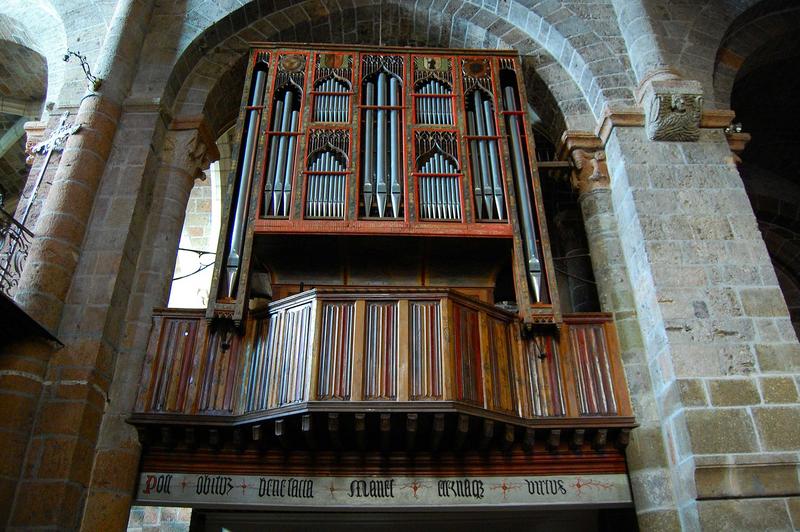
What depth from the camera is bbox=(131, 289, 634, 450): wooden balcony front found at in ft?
21.4

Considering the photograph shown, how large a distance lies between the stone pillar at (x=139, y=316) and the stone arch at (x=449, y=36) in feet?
2.18

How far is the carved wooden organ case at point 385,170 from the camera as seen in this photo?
303 inches

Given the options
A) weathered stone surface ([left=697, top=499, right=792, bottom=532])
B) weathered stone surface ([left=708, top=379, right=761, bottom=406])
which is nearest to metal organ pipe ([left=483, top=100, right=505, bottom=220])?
weathered stone surface ([left=708, top=379, right=761, bottom=406])

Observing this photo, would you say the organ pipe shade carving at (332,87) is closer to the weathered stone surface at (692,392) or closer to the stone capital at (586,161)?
the stone capital at (586,161)

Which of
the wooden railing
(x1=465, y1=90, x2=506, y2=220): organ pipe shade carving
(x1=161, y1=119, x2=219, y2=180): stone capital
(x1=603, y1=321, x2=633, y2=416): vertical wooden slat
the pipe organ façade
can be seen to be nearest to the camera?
the wooden railing

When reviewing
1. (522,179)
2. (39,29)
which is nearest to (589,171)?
(522,179)

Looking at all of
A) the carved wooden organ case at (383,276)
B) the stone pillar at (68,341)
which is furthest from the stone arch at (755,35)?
the stone pillar at (68,341)

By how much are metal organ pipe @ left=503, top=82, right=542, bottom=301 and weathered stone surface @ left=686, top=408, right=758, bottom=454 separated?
2.02 metres

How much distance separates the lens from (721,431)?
626 centimetres

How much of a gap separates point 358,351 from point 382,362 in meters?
0.26

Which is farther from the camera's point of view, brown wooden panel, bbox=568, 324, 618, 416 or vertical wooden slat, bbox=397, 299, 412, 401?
brown wooden panel, bbox=568, 324, 618, 416

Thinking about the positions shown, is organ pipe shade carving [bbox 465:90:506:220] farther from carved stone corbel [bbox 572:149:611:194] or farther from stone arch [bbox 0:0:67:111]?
stone arch [bbox 0:0:67:111]

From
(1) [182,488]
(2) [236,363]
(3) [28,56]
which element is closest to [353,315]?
(2) [236,363]

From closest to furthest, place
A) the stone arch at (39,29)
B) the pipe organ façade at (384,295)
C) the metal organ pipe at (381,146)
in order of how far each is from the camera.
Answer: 1. the pipe organ façade at (384,295)
2. the metal organ pipe at (381,146)
3. the stone arch at (39,29)
